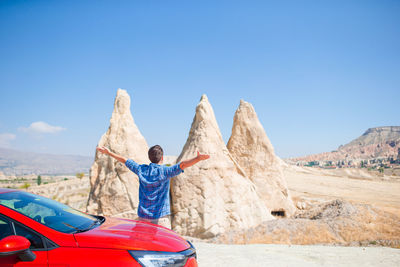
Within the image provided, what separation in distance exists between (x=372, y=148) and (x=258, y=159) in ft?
446

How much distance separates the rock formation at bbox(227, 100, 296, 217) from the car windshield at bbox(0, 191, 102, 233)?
320 inches

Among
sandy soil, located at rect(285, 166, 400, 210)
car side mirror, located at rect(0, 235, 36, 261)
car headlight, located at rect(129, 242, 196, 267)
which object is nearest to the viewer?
car side mirror, located at rect(0, 235, 36, 261)

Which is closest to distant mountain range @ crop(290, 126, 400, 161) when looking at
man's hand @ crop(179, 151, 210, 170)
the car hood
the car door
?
man's hand @ crop(179, 151, 210, 170)

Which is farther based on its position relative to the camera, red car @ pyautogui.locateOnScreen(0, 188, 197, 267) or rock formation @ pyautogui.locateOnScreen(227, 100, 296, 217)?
rock formation @ pyautogui.locateOnScreen(227, 100, 296, 217)

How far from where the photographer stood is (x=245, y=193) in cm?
835

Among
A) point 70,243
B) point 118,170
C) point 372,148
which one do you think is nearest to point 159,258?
point 70,243

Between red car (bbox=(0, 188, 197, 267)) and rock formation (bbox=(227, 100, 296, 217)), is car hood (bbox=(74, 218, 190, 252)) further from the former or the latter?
rock formation (bbox=(227, 100, 296, 217))

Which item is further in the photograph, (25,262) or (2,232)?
(2,232)

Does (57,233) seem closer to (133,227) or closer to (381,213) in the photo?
(133,227)

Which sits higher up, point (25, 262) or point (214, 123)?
point (214, 123)

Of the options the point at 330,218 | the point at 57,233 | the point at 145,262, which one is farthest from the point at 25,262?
the point at 330,218

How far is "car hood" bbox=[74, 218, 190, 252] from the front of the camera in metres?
2.54

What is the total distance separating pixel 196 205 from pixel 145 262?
5.01 metres

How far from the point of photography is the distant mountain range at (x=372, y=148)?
114 meters
